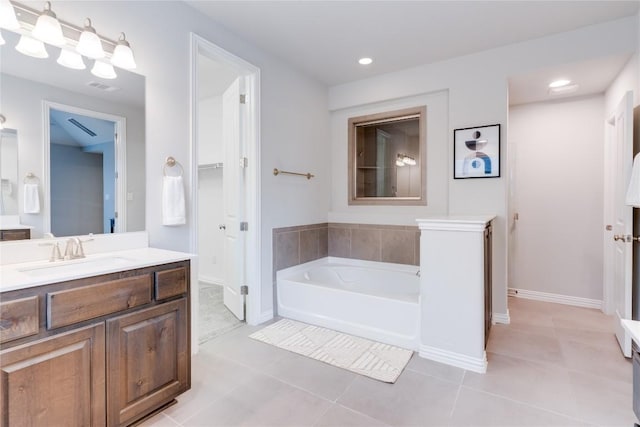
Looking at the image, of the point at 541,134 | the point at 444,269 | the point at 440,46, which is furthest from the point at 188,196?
the point at 541,134

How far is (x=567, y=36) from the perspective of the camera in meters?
2.64

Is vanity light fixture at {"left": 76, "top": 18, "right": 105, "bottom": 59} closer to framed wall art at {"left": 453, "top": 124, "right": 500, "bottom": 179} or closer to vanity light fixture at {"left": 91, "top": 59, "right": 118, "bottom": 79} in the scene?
vanity light fixture at {"left": 91, "top": 59, "right": 118, "bottom": 79}

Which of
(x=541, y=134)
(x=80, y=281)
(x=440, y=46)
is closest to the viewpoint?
(x=80, y=281)

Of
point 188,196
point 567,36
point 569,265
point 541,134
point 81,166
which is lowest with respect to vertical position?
point 569,265

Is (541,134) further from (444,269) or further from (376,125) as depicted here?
(444,269)

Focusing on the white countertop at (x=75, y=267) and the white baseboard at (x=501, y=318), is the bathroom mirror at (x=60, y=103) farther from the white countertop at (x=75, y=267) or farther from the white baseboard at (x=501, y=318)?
the white baseboard at (x=501, y=318)

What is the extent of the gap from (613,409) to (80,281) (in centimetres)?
278

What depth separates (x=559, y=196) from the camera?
359cm

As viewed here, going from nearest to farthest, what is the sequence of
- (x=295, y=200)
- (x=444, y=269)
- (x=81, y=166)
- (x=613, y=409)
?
1. (x=613, y=409)
2. (x=81, y=166)
3. (x=444, y=269)
4. (x=295, y=200)

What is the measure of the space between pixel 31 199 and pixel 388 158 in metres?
3.23

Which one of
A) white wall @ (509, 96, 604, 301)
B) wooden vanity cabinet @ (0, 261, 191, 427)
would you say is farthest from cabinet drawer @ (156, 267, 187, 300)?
white wall @ (509, 96, 604, 301)

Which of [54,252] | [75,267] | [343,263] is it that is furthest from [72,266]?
[343,263]

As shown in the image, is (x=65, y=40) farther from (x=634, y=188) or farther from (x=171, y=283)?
(x=634, y=188)

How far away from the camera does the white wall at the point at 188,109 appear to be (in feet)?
6.71
